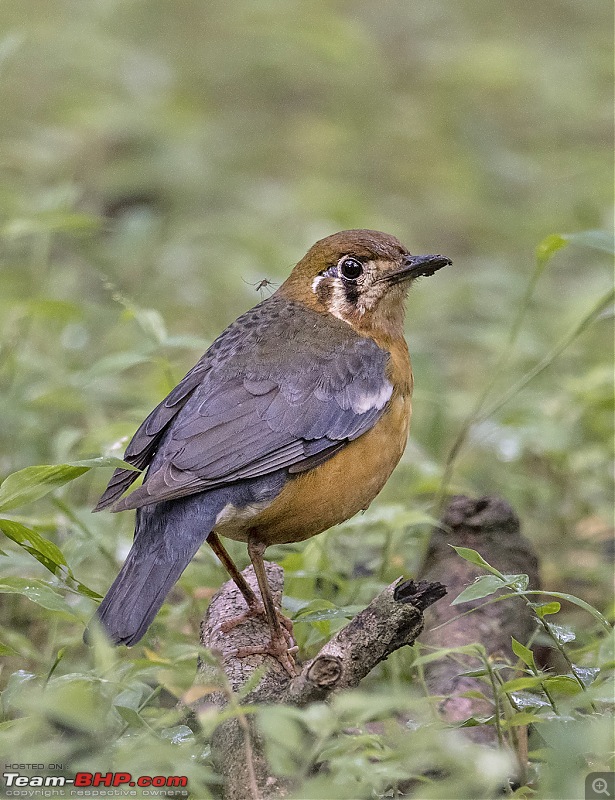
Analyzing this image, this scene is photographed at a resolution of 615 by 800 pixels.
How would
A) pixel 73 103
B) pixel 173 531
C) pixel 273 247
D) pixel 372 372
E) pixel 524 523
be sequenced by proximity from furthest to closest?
1. pixel 73 103
2. pixel 273 247
3. pixel 524 523
4. pixel 372 372
5. pixel 173 531

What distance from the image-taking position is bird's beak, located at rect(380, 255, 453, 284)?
200 inches

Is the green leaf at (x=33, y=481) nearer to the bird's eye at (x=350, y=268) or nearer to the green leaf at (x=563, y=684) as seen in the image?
the green leaf at (x=563, y=684)

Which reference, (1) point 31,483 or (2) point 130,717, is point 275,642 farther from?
(1) point 31,483

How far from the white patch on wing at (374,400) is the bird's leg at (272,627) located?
72 centimetres

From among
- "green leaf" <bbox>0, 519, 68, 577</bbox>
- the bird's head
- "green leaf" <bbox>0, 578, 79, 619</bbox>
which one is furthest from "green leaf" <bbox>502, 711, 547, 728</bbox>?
the bird's head

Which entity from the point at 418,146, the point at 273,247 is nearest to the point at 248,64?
the point at 418,146

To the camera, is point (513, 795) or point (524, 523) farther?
point (524, 523)

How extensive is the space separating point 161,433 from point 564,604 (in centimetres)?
241

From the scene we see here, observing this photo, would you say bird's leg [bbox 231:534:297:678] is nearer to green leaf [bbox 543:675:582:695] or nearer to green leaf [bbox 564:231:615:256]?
green leaf [bbox 543:675:582:695]

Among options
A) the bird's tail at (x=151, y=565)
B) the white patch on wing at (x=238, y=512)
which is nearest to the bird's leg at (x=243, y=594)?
the white patch on wing at (x=238, y=512)

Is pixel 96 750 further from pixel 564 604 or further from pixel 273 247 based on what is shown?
pixel 273 247

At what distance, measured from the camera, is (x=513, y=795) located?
328cm

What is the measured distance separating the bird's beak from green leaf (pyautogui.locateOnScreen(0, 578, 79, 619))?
2.28 m

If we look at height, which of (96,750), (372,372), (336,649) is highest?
(372,372)
